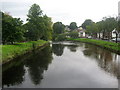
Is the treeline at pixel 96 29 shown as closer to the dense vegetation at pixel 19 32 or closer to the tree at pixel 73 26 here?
the tree at pixel 73 26

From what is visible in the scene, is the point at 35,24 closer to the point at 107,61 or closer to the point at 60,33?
the point at 107,61

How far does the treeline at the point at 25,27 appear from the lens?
86.1 ft

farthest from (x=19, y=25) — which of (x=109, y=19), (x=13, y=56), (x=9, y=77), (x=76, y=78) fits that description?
(x=109, y=19)

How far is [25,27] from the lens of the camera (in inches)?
1574

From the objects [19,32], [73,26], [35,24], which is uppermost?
[73,26]

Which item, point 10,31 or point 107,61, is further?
point 10,31

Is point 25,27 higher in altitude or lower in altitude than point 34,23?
lower

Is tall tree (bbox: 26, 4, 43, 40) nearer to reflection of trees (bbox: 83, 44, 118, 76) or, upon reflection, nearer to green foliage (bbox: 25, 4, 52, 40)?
green foliage (bbox: 25, 4, 52, 40)

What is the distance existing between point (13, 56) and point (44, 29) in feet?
80.1

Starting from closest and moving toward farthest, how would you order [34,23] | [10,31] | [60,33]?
1. [10,31]
2. [34,23]
3. [60,33]

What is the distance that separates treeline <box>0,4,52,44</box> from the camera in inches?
1033

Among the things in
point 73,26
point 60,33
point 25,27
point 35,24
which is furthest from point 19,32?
point 73,26

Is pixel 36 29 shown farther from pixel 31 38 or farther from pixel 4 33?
pixel 4 33

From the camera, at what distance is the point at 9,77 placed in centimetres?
1230
